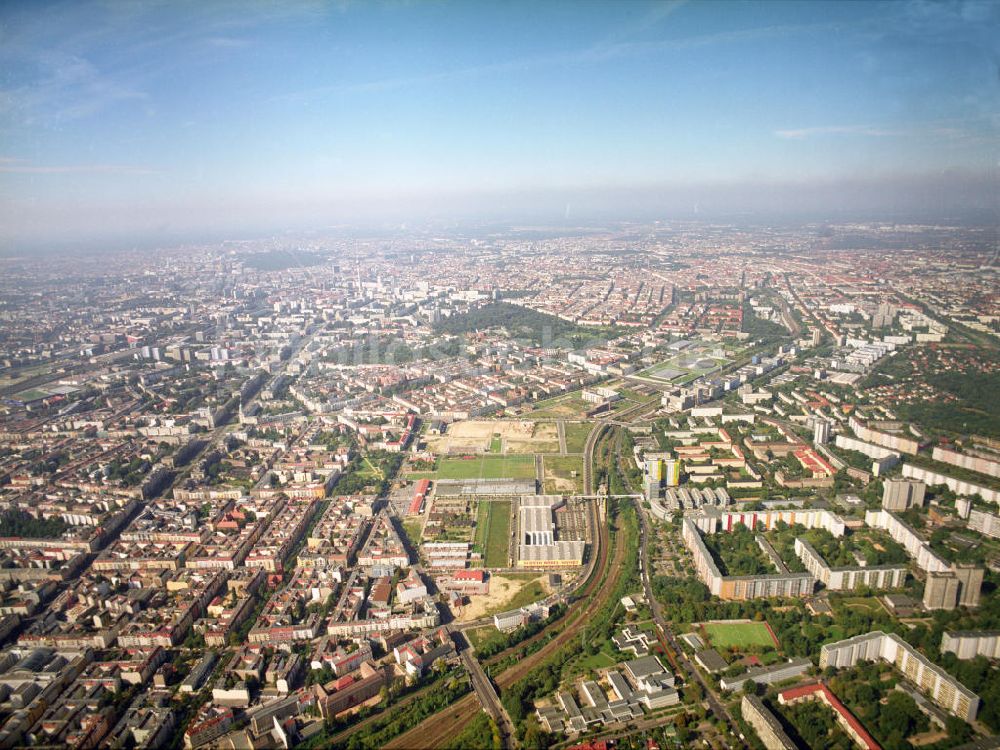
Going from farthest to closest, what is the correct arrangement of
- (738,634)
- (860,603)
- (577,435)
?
(577,435), (860,603), (738,634)

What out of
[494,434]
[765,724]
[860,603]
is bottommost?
[860,603]

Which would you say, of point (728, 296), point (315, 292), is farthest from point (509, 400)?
point (315, 292)

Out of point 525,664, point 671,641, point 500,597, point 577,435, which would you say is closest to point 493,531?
point 500,597

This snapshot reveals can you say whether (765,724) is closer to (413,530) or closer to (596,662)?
(596,662)

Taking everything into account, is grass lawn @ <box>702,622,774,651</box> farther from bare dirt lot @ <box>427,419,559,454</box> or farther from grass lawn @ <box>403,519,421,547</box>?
bare dirt lot @ <box>427,419,559,454</box>

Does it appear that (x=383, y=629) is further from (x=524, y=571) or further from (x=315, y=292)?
(x=315, y=292)

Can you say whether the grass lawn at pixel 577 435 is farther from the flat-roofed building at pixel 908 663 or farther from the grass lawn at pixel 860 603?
the flat-roofed building at pixel 908 663
